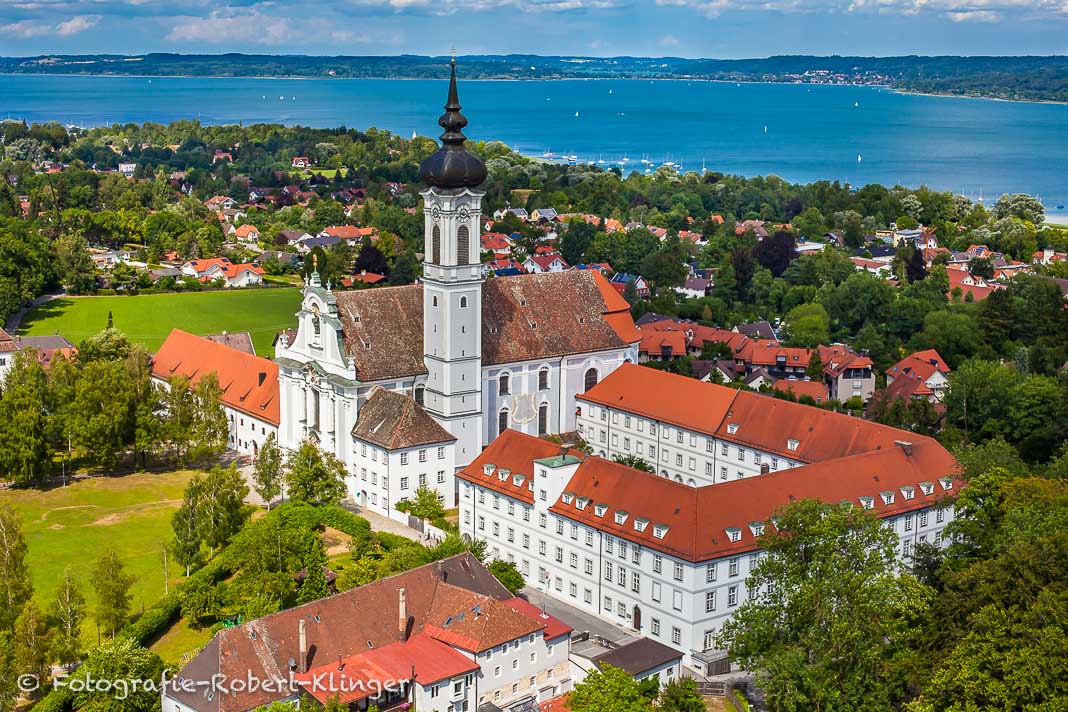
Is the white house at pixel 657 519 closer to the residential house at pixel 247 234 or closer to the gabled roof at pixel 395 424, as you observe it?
the gabled roof at pixel 395 424

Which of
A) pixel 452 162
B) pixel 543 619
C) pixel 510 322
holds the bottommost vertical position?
pixel 543 619

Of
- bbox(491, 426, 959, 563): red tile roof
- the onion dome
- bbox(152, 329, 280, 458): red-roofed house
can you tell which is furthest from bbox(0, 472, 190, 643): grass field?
the onion dome

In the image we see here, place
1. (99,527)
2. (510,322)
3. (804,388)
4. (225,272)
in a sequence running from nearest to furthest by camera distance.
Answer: (99,527), (510,322), (804,388), (225,272)

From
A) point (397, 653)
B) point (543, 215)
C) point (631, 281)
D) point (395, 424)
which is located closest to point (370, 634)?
point (397, 653)

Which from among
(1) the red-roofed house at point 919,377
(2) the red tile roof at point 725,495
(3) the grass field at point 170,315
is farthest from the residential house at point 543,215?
(2) the red tile roof at point 725,495

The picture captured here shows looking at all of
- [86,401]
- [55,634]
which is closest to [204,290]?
[86,401]

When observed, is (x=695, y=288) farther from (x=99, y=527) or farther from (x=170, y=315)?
(x=99, y=527)
